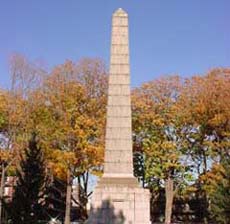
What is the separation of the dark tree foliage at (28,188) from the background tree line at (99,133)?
0.22 feet

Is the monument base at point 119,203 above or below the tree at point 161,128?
below

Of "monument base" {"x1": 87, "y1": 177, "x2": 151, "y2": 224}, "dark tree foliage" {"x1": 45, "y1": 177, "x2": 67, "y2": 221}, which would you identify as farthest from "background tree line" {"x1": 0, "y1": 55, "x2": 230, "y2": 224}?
"monument base" {"x1": 87, "y1": 177, "x2": 151, "y2": 224}

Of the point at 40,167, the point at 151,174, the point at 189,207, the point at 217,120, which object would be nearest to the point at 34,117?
the point at 40,167

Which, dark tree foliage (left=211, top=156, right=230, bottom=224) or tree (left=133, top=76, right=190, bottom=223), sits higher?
tree (left=133, top=76, right=190, bottom=223)

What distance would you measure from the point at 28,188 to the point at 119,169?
7661mm

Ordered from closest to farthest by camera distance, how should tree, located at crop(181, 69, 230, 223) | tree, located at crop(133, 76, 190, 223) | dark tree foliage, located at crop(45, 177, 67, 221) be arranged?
tree, located at crop(181, 69, 230, 223) < tree, located at crop(133, 76, 190, 223) < dark tree foliage, located at crop(45, 177, 67, 221)

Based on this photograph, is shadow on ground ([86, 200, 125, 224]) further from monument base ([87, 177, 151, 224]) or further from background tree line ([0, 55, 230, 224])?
background tree line ([0, 55, 230, 224])

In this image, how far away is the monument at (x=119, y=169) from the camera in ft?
56.4

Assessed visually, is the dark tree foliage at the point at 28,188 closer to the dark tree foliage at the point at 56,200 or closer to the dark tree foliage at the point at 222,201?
the dark tree foliage at the point at 56,200

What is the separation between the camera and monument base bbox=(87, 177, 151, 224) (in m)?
17.2

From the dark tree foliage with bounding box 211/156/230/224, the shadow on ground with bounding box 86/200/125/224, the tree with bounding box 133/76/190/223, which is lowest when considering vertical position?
the shadow on ground with bounding box 86/200/125/224

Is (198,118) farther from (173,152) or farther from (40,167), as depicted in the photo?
(40,167)

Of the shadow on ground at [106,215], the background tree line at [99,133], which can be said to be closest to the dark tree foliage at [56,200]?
the background tree line at [99,133]

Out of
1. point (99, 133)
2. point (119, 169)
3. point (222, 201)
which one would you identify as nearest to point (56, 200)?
point (99, 133)
